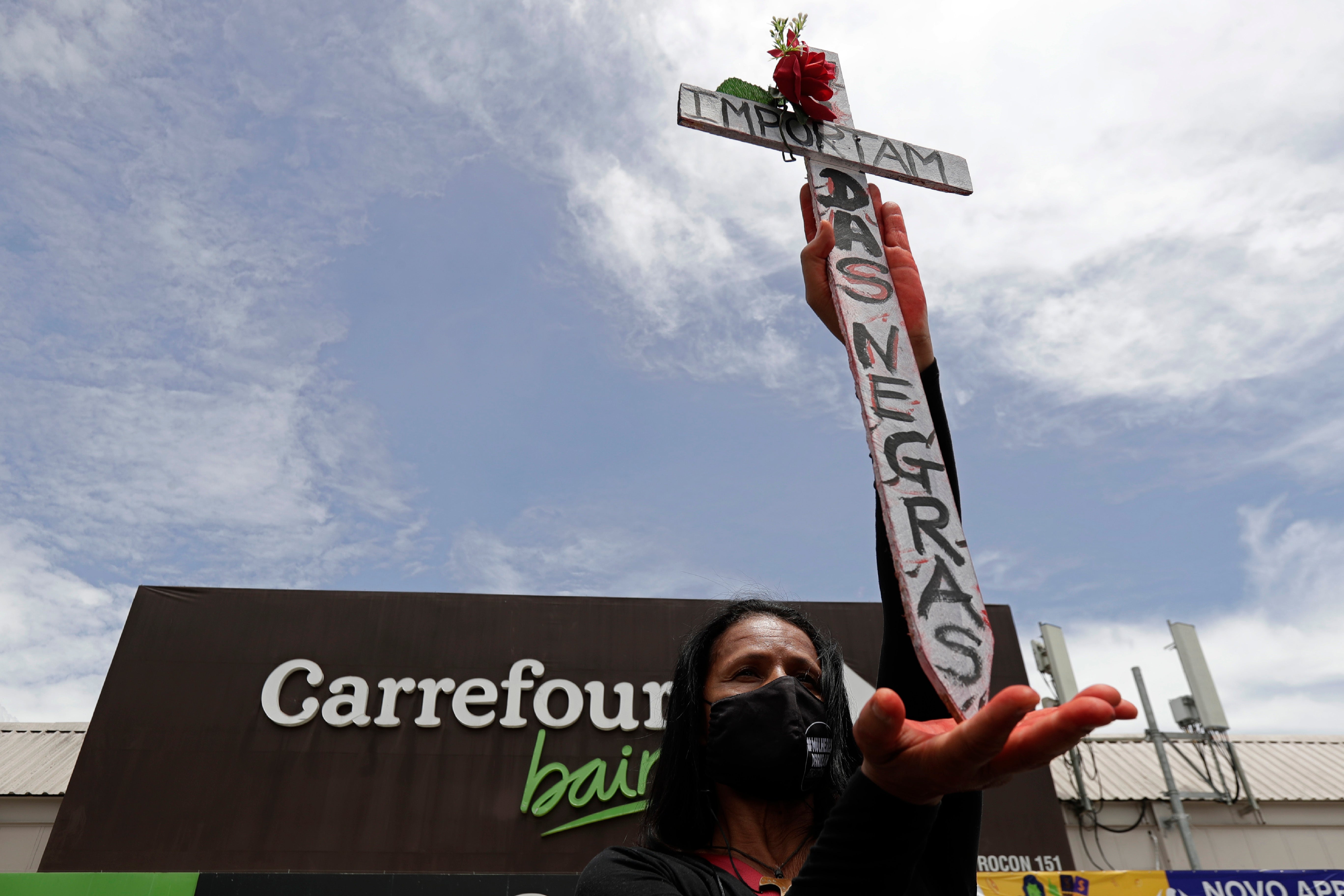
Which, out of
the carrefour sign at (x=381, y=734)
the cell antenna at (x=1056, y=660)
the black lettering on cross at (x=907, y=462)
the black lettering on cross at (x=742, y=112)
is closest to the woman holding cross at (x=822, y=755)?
the black lettering on cross at (x=907, y=462)

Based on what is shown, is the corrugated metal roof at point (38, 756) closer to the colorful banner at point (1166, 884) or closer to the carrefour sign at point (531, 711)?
the carrefour sign at point (531, 711)

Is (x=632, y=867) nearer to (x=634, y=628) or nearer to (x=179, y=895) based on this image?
(x=179, y=895)

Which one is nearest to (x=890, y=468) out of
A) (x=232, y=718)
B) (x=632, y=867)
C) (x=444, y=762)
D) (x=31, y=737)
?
(x=632, y=867)

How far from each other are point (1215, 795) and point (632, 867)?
1325 cm

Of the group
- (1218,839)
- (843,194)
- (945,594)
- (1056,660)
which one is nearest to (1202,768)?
(1218,839)

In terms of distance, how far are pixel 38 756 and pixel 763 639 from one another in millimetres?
14841

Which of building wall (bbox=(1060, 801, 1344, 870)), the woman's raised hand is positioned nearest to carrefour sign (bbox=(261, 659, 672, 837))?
building wall (bbox=(1060, 801, 1344, 870))

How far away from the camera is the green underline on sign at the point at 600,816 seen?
970 centimetres

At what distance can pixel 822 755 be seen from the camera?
5.88ft

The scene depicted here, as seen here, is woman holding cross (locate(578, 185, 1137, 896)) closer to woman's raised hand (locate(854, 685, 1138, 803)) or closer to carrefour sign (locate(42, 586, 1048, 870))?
woman's raised hand (locate(854, 685, 1138, 803))

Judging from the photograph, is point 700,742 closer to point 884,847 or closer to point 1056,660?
point 884,847

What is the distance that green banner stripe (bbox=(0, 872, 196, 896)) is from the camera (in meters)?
6.46

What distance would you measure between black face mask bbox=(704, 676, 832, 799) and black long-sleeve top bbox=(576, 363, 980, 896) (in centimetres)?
20

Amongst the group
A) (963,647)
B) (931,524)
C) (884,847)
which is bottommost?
(884,847)
